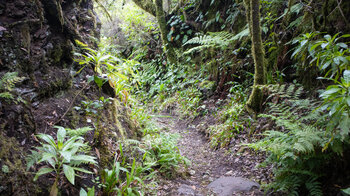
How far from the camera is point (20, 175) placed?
72.0 inches

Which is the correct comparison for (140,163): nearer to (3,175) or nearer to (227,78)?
(3,175)

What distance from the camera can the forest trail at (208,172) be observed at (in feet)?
10.0

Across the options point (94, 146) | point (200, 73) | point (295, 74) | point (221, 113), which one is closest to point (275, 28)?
point (295, 74)

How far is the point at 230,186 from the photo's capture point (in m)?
3.09

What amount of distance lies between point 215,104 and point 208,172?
2.64 meters

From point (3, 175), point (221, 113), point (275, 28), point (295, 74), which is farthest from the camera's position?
point (221, 113)

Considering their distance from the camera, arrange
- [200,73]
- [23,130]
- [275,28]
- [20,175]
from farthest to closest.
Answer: [200,73]
[275,28]
[23,130]
[20,175]

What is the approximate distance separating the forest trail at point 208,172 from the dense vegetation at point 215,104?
21 centimetres

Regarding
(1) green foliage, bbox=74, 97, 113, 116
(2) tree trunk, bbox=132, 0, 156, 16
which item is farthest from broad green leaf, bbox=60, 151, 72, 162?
(2) tree trunk, bbox=132, 0, 156, 16

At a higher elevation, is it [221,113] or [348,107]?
[348,107]

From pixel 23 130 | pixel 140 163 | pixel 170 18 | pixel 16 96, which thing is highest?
pixel 170 18

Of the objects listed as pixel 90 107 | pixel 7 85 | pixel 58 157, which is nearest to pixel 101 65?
pixel 90 107

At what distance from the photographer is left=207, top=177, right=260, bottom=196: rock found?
2980 millimetres

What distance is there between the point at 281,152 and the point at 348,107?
32.3 inches
